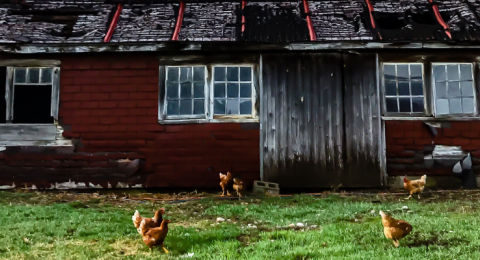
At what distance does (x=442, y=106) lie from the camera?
902 cm

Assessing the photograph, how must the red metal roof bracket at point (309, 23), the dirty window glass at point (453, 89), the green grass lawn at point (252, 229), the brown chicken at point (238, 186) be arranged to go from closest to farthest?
the green grass lawn at point (252, 229) < the brown chicken at point (238, 186) < the red metal roof bracket at point (309, 23) < the dirty window glass at point (453, 89)

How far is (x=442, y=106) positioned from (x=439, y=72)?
740mm

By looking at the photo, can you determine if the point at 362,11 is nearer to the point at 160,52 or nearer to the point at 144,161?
the point at 160,52

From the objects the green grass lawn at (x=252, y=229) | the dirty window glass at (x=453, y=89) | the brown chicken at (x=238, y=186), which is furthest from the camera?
the dirty window glass at (x=453, y=89)

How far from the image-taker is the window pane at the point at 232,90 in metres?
9.13

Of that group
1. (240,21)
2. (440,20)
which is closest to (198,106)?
(240,21)

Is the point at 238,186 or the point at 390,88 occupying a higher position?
the point at 390,88

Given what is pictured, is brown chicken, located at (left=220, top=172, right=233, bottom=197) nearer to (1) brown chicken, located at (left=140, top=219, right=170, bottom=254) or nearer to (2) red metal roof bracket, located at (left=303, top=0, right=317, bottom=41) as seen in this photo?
(2) red metal roof bracket, located at (left=303, top=0, right=317, bottom=41)

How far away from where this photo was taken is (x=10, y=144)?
360 inches

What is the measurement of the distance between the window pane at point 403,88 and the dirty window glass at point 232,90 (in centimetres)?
321

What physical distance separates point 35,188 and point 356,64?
7.37 metres

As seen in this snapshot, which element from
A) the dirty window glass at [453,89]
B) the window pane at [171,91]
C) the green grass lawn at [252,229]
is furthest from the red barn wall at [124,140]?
the dirty window glass at [453,89]

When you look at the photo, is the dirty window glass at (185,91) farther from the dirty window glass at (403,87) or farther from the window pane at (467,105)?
the window pane at (467,105)

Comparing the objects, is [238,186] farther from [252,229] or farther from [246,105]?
[252,229]
